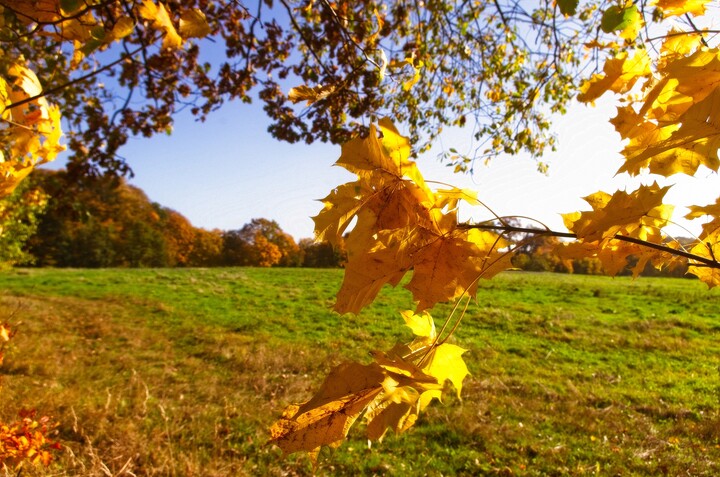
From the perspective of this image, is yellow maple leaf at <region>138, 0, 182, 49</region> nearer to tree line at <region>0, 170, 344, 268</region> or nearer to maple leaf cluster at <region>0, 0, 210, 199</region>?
maple leaf cluster at <region>0, 0, 210, 199</region>

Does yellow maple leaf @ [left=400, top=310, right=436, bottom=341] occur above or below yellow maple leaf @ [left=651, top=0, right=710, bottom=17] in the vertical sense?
below

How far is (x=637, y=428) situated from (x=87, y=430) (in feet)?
21.2

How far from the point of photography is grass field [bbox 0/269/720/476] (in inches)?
162

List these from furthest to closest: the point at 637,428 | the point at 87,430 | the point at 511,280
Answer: the point at 511,280
the point at 637,428
the point at 87,430

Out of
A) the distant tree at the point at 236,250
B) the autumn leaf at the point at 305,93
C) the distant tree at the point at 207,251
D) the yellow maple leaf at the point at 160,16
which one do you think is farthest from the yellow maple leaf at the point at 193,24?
the distant tree at the point at 207,251

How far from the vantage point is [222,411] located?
16.9 ft

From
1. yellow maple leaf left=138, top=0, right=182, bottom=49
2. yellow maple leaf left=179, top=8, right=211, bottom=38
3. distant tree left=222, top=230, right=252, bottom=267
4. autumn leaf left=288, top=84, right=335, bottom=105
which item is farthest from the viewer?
distant tree left=222, top=230, right=252, bottom=267

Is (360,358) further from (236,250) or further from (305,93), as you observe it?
(236,250)

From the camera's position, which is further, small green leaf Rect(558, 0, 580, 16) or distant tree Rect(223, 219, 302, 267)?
distant tree Rect(223, 219, 302, 267)

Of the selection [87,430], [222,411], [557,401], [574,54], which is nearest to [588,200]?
[87,430]

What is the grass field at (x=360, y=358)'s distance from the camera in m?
4.11

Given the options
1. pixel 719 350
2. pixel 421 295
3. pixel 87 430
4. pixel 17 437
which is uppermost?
pixel 421 295

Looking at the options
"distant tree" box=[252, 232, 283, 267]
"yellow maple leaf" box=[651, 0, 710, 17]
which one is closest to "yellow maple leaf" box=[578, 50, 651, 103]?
"yellow maple leaf" box=[651, 0, 710, 17]

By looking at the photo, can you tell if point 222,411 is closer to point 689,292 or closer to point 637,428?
point 637,428
